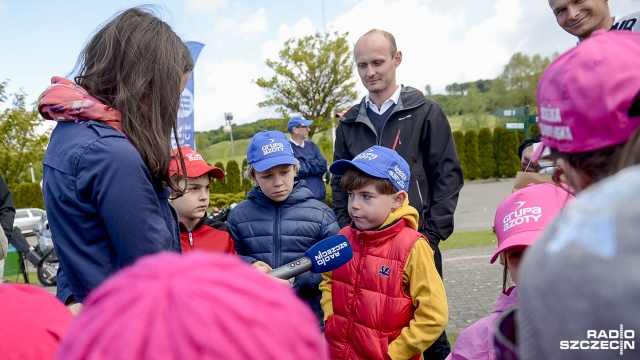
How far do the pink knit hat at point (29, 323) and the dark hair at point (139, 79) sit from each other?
80cm

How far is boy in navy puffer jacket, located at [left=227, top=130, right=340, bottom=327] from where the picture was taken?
3.21 m

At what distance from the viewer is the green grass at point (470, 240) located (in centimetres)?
945

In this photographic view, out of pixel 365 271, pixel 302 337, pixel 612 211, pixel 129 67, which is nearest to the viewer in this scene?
pixel 612 211

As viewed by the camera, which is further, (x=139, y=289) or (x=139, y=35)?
(x=139, y=35)

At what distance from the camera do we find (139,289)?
693 millimetres

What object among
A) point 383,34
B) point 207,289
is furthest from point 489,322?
point 383,34

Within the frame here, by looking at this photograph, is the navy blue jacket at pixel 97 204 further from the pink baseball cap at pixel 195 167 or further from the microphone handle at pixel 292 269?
the pink baseball cap at pixel 195 167

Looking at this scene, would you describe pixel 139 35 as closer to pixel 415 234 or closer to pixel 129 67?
pixel 129 67

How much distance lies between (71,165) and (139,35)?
1.81ft

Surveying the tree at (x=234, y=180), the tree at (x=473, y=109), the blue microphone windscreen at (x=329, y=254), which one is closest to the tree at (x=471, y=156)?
the tree at (x=234, y=180)

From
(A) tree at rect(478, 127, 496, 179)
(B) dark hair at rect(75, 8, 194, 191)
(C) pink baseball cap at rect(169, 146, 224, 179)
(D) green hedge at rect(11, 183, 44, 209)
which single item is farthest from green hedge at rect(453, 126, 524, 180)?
(B) dark hair at rect(75, 8, 194, 191)

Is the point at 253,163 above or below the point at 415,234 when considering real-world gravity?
above

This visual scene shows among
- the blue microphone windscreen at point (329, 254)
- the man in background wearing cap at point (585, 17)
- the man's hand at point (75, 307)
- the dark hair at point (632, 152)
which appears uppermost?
the man in background wearing cap at point (585, 17)

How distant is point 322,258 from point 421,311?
63 cm
